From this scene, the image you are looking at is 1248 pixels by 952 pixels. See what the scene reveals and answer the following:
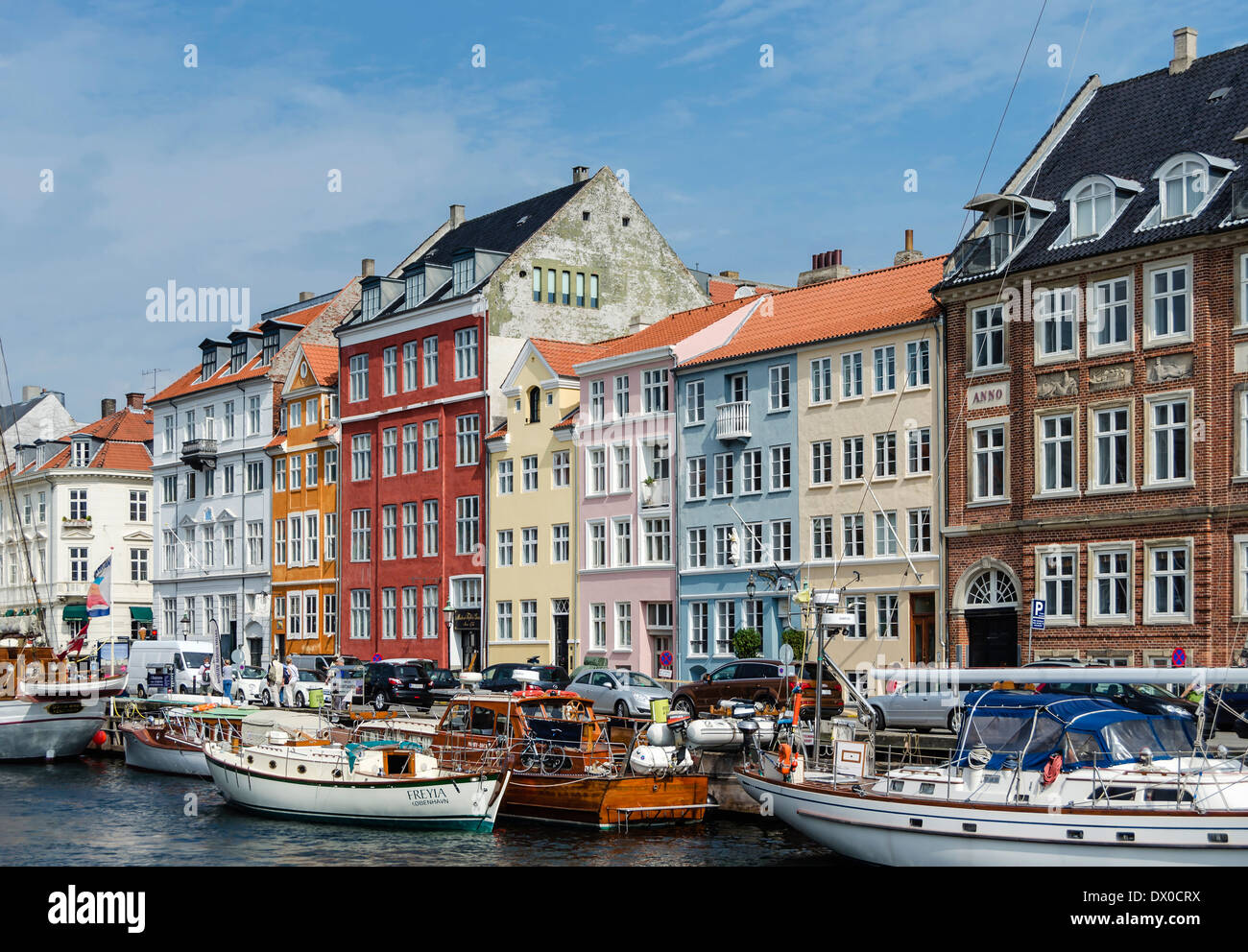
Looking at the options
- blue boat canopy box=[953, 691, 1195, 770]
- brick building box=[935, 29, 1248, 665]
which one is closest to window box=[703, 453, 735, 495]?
brick building box=[935, 29, 1248, 665]

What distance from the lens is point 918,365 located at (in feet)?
167

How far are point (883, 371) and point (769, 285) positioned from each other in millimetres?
34494

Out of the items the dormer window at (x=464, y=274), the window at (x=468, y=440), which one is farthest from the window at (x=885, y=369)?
the dormer window at (x=464, y=274)

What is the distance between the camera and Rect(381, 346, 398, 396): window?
243ft

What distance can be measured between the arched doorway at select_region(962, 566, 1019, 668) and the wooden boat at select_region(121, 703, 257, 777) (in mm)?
21314

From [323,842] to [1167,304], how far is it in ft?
88.9

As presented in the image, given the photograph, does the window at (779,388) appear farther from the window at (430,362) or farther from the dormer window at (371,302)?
the dormer window at (371,302)

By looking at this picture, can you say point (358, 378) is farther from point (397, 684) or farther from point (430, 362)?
point (397, 684)

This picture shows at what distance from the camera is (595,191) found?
235 ft

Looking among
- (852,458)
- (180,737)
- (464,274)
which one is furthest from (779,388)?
(180,737)

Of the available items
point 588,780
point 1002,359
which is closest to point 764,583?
point 1002,359

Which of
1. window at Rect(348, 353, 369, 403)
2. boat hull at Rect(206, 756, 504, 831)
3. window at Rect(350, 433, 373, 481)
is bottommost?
boat hull at Rect(206, 756, 504, 831)

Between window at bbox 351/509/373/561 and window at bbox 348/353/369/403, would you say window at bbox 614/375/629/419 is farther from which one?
window at bbox 348/353/369/403
